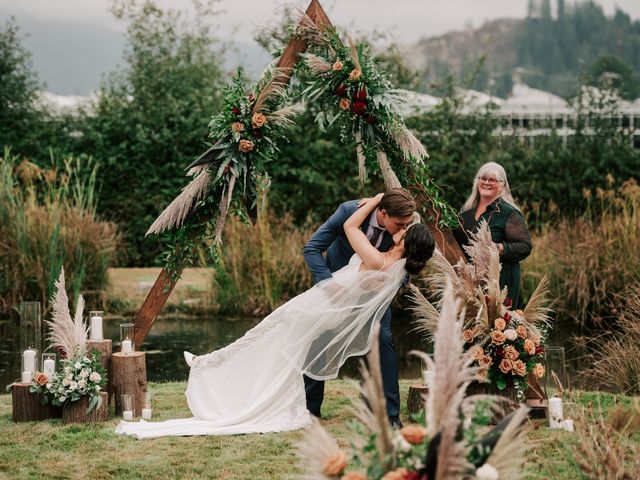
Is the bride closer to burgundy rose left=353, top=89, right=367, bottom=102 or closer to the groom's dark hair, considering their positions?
the groom's dark hair

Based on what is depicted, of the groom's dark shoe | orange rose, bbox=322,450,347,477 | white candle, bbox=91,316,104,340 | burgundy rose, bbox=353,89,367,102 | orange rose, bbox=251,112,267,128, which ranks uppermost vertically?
burgundy rose, bbox=353,89,367,102

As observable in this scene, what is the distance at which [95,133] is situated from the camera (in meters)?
15.2

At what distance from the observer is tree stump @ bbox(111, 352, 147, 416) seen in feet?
20.6

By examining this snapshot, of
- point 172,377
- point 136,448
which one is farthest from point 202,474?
point 172,377

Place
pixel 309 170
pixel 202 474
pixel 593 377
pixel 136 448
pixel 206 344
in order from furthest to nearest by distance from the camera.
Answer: pixel 309 170
pixel 206 344
pixel 593 377
pixel 136 448
pixel 202 474

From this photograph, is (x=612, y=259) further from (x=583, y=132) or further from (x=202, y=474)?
(x=202, y=474)

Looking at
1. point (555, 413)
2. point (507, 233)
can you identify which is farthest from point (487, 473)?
point (507, 233)

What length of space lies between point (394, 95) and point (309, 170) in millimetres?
8214

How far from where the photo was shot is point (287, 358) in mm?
5863

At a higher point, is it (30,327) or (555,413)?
(30,327)

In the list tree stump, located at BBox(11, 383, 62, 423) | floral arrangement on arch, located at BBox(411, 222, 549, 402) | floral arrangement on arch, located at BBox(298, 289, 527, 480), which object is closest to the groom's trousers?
floral arrangement on arch, located at BBox(411, 222, 549, 402)

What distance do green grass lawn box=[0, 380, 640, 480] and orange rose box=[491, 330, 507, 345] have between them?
0.62 meters

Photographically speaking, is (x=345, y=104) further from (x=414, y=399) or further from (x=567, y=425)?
(x=567, y=425)

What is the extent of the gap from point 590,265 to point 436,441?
335 inches
